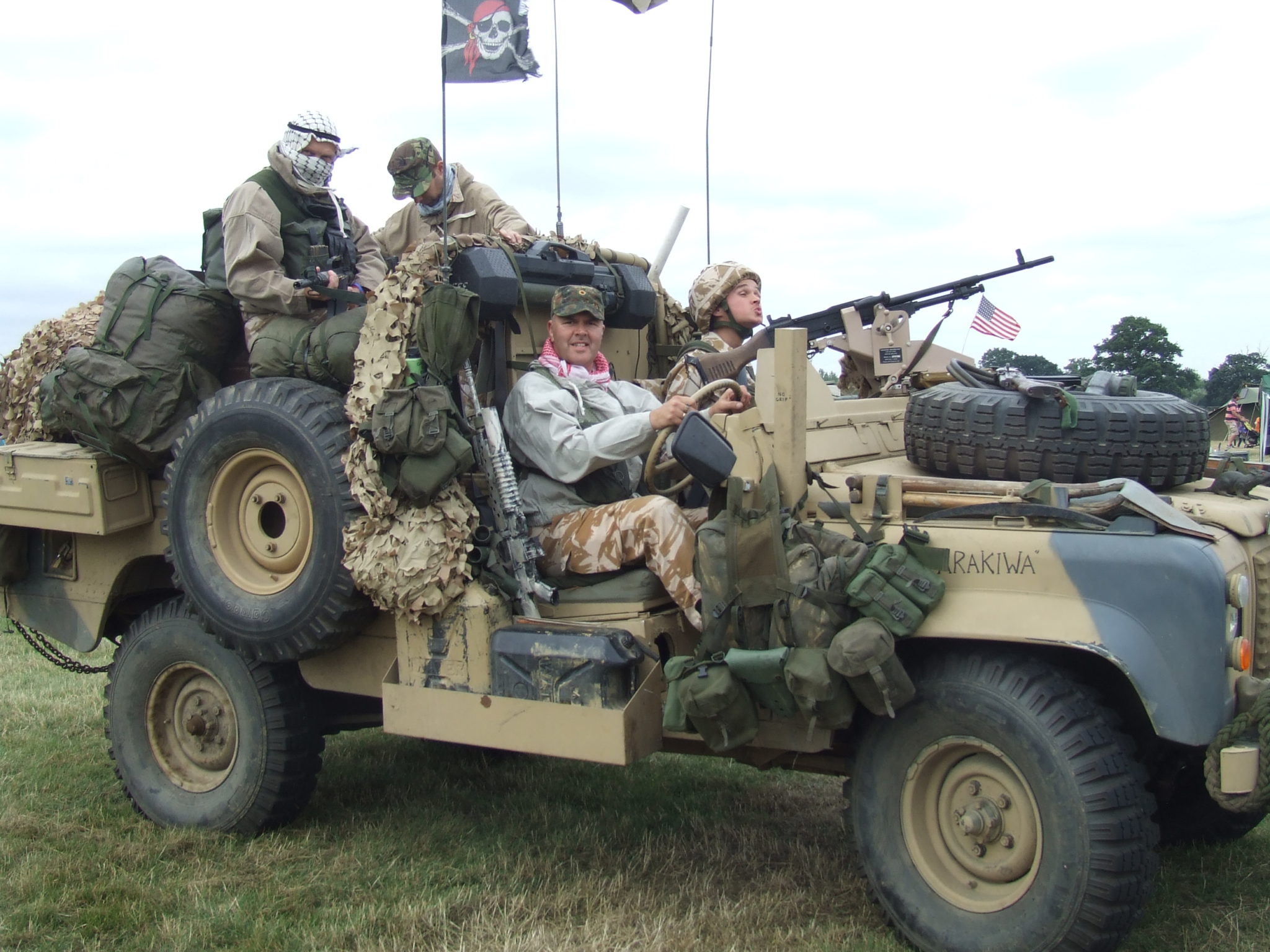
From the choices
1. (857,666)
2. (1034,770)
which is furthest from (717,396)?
(1034,770)

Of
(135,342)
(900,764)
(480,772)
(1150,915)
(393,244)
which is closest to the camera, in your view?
(900,764)

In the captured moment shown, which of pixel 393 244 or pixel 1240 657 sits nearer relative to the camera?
pixel 1240 657

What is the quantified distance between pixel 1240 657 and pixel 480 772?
3.76m

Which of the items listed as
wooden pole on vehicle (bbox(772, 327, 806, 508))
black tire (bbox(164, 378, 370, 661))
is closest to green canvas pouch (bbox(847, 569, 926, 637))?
wooden pole on vehicle (bbox(772, 327, 806, 508))

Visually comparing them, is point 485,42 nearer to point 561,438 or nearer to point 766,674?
point 561,438

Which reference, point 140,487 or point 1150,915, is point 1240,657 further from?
point 140,487

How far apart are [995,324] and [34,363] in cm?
471

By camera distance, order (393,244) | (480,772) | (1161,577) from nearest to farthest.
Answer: (1161,577) → (480,772) → (393,244)

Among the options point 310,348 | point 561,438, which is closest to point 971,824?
point 561,438

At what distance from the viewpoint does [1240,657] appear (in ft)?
11.1

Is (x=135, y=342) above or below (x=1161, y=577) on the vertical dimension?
above

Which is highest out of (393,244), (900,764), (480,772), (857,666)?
(393,244)

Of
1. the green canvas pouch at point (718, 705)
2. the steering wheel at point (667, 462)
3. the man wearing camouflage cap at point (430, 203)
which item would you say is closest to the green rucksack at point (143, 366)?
the man wearing camouflage cap at point (430, 203)

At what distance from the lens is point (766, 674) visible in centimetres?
368
